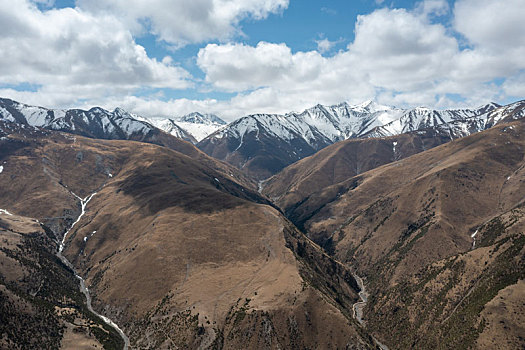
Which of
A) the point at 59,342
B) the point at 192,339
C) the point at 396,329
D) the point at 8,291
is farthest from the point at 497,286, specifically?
the point at 8,291

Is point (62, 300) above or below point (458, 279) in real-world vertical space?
above

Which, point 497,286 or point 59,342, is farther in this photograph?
point 497,286

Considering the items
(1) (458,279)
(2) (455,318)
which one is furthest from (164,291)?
(1) (458,279)

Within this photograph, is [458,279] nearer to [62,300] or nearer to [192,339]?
[192,339]

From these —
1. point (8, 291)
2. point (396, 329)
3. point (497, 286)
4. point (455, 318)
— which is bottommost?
point (396, 329)

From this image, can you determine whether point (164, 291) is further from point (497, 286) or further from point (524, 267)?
point (524, 267)

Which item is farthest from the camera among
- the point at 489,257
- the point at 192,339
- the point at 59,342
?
the point at 489,257

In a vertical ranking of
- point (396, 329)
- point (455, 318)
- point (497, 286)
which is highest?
point (497, 286)

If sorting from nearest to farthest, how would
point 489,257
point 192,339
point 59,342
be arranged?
point 59,342 < point 192,339 < point 489,257

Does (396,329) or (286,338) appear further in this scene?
(396,329)
